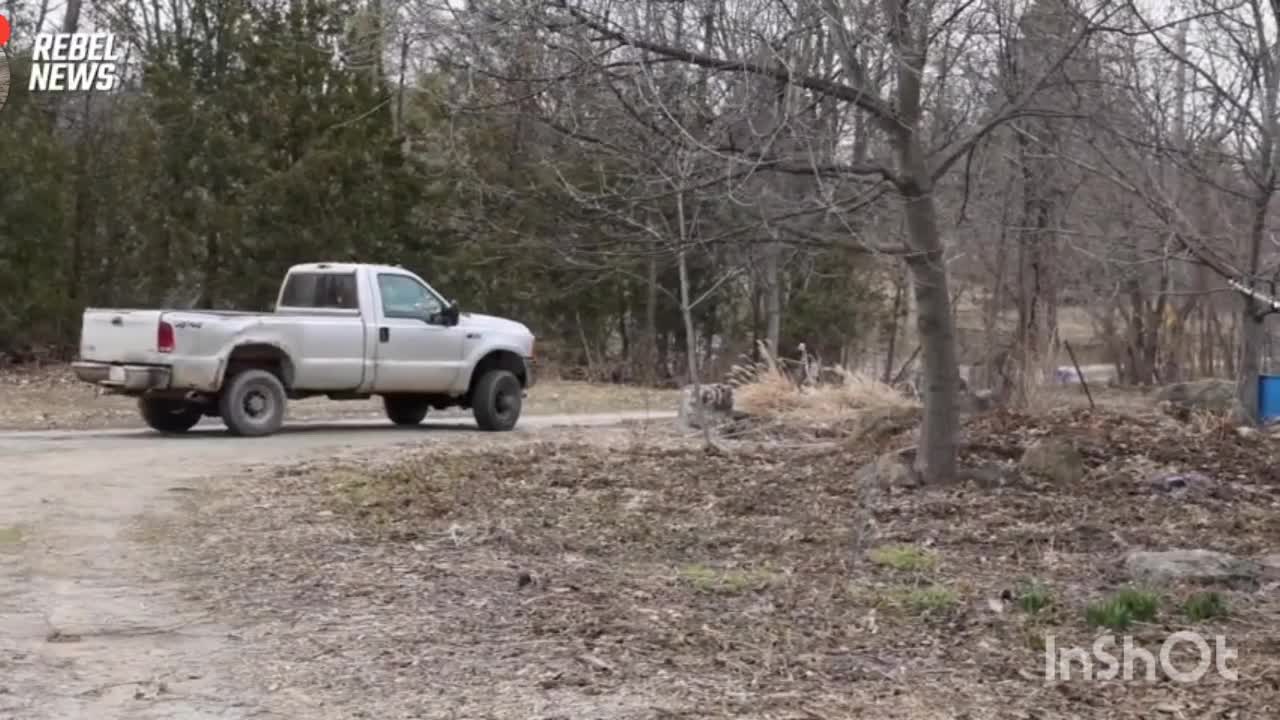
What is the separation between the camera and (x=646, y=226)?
9.58 m

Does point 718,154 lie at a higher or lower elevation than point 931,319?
higher

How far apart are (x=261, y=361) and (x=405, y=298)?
1.89 m

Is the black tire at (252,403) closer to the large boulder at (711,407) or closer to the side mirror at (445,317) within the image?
the side mirror at (445,317)

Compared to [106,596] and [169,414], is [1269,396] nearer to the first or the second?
[169,414]

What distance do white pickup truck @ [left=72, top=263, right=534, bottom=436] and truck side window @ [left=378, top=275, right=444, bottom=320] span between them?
2 cm

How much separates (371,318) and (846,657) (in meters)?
11.5

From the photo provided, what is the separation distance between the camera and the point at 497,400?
711 inches

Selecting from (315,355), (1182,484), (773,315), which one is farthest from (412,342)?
(773,315)

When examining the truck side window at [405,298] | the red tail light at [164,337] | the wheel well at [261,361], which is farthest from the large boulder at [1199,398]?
the red tail light at [164,337]

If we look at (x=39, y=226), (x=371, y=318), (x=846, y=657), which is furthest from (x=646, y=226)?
(x=39, y=226)

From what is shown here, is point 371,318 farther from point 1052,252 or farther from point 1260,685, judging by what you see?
point 1260,685

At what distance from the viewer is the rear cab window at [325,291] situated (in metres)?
17.0

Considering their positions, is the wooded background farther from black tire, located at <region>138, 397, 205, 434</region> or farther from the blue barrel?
black tire, located at <region>138, 397, 205, 434</region>

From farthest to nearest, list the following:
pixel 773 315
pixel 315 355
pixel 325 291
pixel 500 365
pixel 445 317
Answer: pixel 773 315, pixel 500 365, pixel 445 317, pixel 325 291, pixel 315 355
